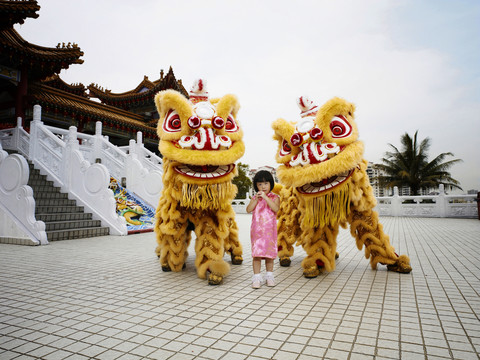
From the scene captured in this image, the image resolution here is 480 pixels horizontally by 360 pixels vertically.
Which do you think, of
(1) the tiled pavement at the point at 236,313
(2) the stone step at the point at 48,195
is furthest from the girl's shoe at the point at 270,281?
(2) the stone step at the point at 48,195

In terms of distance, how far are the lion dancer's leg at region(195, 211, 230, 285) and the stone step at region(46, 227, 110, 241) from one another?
14.9ft

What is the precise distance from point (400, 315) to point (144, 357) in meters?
2.06

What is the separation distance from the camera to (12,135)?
9.94 meters

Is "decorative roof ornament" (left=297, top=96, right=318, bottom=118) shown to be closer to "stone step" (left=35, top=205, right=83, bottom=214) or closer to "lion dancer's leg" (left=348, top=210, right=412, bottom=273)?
"lion dancer's leg" (left=348, top=210, right=412, bottom=273)

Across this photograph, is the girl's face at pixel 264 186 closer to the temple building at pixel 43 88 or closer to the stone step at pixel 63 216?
the stone step at pixel 63 216

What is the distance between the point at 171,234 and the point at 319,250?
1896 millimetres

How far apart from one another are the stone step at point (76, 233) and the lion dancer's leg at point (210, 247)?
4537mm

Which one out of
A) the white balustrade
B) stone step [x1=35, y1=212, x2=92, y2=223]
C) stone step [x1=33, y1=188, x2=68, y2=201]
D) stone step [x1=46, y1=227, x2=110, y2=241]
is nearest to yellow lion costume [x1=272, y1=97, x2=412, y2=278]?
stone step [x1=46, y1=227, x2=110, y2=241]

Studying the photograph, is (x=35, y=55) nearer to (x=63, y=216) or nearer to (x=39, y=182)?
(x=39, y=182)

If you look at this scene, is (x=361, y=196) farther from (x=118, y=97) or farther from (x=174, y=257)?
(x=118, y=97)

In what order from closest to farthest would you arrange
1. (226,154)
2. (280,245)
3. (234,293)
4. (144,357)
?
(144,357) → (234,293) → (226,154) → (280,245)

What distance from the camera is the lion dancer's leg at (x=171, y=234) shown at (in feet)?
13.0

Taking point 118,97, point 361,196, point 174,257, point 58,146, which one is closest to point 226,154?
point 174,257

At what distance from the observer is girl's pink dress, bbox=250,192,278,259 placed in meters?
3.62
